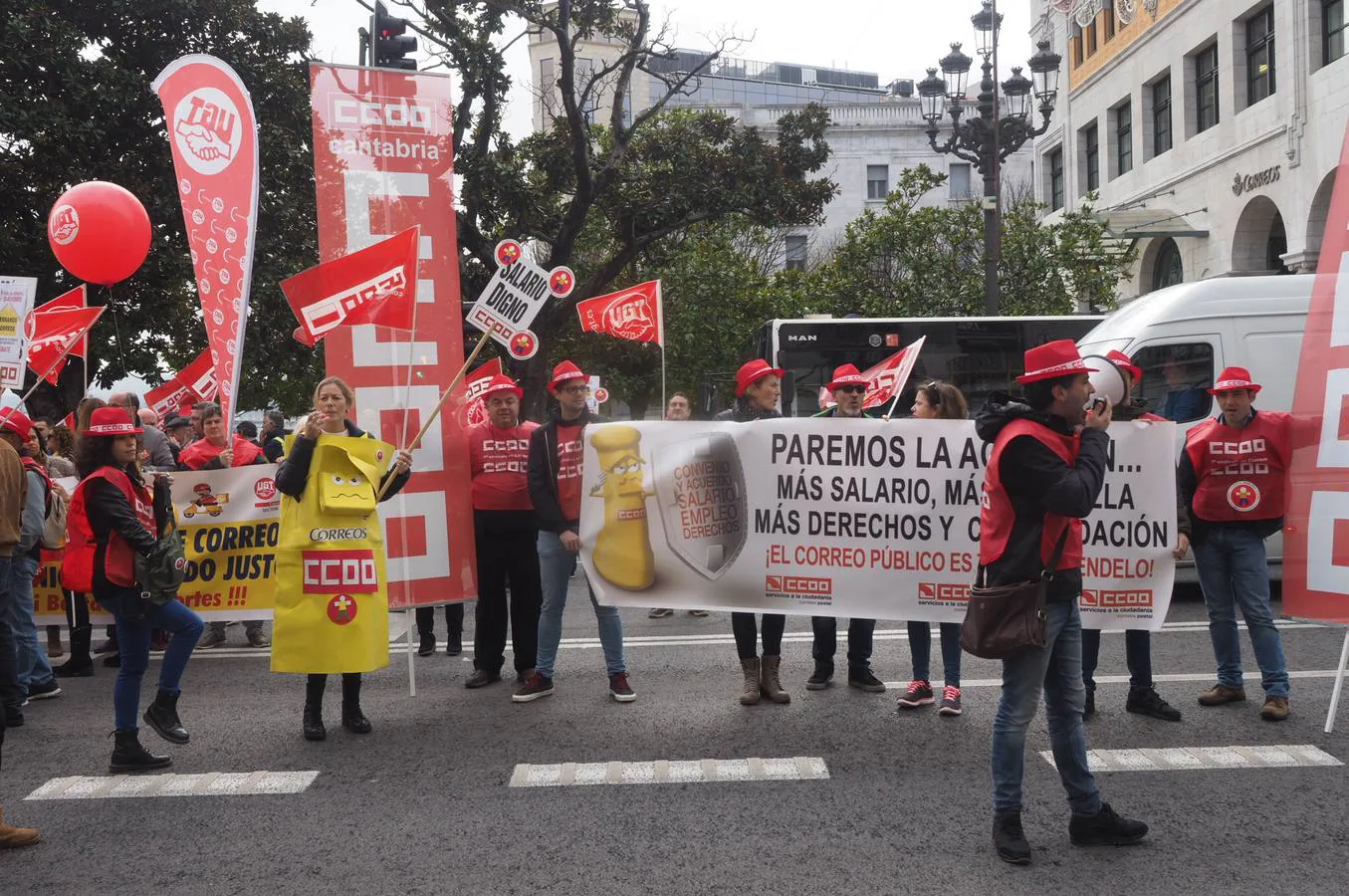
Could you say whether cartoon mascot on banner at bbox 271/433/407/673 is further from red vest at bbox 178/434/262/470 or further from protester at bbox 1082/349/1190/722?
protester at bbox 1082/349/1190/722

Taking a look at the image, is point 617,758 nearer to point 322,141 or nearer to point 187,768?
point 187,768

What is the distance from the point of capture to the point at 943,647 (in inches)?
259

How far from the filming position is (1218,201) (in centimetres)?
2639

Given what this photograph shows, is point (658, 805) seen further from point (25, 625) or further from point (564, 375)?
point (25, 625)

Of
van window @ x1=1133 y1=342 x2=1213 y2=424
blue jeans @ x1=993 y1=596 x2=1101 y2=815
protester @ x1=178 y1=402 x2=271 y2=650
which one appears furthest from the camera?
van window @ x1=1133 y1=342 x2=1213 y2=424

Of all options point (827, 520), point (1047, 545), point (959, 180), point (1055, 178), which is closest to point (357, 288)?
point (827, 520)

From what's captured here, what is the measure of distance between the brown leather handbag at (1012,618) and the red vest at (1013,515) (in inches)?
1.7

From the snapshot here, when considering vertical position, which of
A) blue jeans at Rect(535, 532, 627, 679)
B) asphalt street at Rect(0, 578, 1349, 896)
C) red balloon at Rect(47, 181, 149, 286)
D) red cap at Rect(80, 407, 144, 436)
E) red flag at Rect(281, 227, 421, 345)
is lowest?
asphalt street at Rect(0, 578, 1349, 896)

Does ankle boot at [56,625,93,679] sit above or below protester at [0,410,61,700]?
below

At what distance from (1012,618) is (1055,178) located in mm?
37293

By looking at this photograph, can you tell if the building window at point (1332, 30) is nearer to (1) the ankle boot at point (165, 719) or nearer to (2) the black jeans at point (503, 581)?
(2) the black jeans at point (503, 581)

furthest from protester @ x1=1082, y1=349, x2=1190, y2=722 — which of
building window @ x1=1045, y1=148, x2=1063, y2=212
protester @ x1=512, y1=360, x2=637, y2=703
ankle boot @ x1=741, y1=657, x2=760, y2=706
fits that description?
building window @ x1=1045, y1=148, x2=1063, y2=212

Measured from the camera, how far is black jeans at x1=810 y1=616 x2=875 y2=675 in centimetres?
718

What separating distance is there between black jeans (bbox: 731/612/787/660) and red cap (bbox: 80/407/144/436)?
343cm
